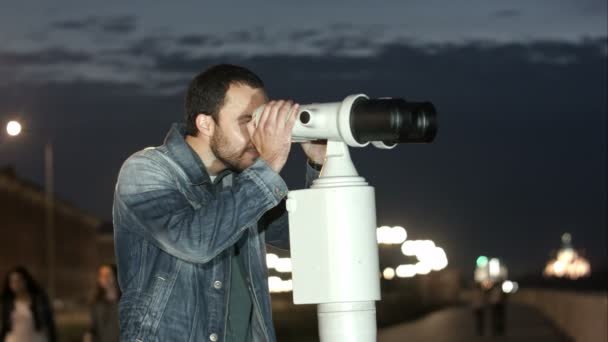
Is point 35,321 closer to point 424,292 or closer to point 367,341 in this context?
point 367,341

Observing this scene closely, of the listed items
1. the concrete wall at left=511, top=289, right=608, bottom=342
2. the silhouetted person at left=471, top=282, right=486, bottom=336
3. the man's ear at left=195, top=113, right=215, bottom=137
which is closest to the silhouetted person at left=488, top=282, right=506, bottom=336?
the silhouetted person at left=471, top=282, right=486, bottom=336

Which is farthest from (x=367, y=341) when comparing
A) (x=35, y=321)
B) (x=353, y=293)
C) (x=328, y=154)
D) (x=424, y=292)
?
(x=424, y=292)

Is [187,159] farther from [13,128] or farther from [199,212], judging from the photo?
[13,128]

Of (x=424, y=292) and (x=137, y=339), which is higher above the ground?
(x=424, y=292)

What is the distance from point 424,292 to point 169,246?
9836 centimetres

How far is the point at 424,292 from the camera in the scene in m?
101

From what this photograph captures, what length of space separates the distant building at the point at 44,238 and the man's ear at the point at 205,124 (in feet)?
248

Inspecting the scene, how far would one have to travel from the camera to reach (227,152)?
400 cm

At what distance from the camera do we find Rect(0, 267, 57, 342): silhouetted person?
14711 mm

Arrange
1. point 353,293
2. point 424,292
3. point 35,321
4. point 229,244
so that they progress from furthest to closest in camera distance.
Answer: point 424,292
point 35,321
point 229,244
point 353,293

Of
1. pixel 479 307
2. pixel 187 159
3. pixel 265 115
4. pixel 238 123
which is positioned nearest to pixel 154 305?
pixel 187 159

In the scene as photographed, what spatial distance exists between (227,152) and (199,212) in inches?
10.0

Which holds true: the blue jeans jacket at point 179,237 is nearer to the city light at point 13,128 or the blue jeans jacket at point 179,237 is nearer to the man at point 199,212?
the man at point 199,212

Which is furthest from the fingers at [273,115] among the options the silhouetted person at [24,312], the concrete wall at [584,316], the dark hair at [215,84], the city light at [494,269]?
the city light at [494,269]
